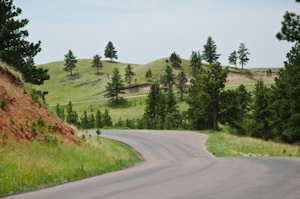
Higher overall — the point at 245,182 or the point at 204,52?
the point at 204,52

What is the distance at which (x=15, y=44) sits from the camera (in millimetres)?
28297

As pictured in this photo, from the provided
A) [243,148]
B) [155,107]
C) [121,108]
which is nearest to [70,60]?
[121,108]

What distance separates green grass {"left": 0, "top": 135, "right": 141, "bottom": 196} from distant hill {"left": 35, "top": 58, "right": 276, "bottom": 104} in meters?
83.2

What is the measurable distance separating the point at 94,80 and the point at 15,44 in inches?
3920

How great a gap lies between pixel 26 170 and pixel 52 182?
3.68ft

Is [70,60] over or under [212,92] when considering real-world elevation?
over

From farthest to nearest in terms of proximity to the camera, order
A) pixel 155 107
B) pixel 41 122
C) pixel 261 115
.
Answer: pixel 155 107
pixel 261 115
pixel 41 122

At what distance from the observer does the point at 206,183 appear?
7457 millimetres

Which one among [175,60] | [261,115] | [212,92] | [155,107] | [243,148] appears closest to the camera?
[243,148]

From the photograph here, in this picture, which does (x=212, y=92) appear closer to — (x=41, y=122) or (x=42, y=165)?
(x=41, y=122)

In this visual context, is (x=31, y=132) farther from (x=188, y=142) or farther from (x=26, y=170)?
(x=188, y=142)

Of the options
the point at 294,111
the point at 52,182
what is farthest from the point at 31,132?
the point at 294,111

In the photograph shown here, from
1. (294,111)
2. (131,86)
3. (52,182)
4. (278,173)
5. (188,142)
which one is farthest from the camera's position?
(131,86)

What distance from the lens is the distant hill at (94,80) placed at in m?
103
